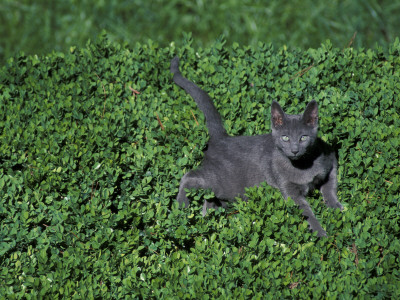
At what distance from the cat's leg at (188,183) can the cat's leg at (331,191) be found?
0.82m

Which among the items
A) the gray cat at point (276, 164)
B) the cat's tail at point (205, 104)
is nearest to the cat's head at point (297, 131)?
the gray cat at point (276, 164)

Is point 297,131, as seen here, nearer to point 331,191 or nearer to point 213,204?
point 331,191

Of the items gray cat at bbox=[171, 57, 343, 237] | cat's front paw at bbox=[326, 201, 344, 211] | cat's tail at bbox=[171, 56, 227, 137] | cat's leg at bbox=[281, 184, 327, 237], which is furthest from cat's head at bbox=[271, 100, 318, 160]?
cat's tail at bbox=[171, 56, 227, 137]

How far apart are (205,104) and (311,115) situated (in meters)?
0.97

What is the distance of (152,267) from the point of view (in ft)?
9.81

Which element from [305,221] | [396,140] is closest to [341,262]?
[305,221]

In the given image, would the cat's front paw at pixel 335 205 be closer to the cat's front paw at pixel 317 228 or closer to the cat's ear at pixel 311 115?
the cat's front paw at pixel 317 228

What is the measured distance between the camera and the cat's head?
11.3 ft

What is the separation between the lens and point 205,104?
4.17 meters

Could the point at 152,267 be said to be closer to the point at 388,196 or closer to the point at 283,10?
the point at 388,196

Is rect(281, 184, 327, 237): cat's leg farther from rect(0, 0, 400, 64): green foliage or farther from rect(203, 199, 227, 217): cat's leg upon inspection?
rect(0, 0, 400, 64): green foliage

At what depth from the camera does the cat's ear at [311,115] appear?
135 inches

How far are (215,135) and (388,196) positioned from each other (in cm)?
129

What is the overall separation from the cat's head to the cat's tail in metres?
0.58
